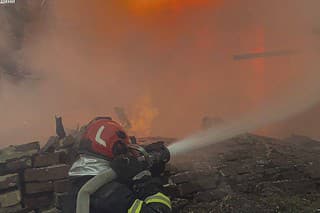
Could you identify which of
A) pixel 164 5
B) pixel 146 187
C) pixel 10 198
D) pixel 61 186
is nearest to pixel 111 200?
pixel 146 187

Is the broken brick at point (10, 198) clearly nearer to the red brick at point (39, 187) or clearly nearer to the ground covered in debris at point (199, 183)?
the ground covered in debris at point (199, 183)

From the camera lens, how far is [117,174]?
312 centimetres

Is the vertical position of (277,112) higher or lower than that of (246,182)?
higher

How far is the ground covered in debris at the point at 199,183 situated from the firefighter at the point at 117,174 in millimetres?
1893

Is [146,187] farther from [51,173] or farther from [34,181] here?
[34,181]

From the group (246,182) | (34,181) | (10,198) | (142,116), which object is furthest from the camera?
(142,116)

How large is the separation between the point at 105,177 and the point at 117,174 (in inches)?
4.0

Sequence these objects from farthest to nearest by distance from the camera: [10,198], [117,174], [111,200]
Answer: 1. [10,198]
2. [117,174]
3. [111,200]

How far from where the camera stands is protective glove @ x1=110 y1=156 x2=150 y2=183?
3.13 m

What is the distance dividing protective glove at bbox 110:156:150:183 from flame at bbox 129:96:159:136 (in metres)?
5.93

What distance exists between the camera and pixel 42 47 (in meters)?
10.8

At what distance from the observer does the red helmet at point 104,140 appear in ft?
10.7

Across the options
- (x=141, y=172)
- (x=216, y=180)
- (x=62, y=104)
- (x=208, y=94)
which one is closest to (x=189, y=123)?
(x=208, y=94)

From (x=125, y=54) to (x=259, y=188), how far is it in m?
7.50
